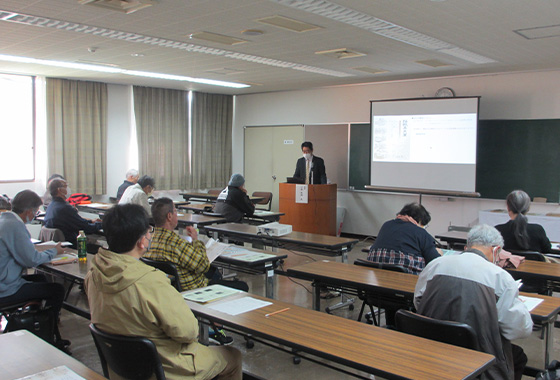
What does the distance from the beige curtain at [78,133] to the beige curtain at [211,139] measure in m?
2.06

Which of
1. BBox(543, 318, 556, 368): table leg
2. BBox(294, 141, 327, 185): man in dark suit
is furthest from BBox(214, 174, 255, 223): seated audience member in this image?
BBox(543, 318, 556, 368): table leg

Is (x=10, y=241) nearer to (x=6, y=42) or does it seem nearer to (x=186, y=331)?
(x=186, y=331)

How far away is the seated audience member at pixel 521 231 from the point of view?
4.37m

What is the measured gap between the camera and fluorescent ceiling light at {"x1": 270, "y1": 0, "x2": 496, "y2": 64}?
4004 millimetres

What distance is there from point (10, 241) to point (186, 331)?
204cm

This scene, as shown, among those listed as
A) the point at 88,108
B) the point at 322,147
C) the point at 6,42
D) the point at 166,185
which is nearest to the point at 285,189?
the point at 322,147

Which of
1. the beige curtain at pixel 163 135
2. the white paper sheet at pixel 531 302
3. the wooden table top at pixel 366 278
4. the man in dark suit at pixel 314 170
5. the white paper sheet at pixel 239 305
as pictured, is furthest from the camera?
the beige curtain at pixel 163 135

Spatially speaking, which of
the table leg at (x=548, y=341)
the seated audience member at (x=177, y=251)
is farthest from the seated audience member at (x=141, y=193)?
the table leg at (x=548, y=341)

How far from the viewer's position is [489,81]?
25.3ft

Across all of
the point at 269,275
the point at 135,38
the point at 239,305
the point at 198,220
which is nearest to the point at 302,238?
the point at 269,275

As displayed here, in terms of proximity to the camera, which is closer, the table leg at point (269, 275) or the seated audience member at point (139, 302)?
the seated audience member at point (139, 302)

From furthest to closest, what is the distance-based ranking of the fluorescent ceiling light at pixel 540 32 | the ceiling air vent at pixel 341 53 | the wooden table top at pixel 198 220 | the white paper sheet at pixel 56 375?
1. the wooden table top at pixel 198 220
2. the ceiling air vent at pixel 341 53
3. the fluorescent ceiling light at pixel 540 32
4. the white paper sheet at pixel 56 375

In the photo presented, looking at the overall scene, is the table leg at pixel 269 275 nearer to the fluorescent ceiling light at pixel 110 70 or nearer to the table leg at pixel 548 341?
the table leg at pixel 548 341

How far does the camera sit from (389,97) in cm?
873
